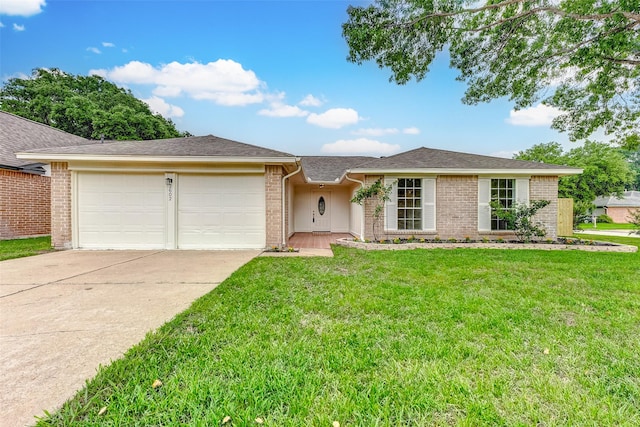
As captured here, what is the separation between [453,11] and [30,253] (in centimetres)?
1236

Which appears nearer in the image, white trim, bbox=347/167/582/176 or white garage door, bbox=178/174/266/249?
white garage door, bbox=178/174/266/249

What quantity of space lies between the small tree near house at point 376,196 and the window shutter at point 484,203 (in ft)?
10.2

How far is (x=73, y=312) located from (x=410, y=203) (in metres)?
8.84

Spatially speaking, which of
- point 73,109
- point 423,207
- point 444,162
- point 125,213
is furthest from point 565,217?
point 73,109

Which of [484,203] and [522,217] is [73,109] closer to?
[484,203]

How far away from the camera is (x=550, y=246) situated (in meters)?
Answer: 8.22

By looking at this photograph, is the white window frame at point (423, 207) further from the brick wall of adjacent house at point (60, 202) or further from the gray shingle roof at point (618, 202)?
the gray shingle roof at point (618, 202)

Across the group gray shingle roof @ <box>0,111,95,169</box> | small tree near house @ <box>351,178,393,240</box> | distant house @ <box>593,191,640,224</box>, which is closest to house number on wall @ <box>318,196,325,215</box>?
small tree near house @ <box>351,178,393,240</box>

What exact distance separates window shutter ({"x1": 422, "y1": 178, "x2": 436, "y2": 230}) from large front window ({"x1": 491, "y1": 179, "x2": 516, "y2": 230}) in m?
2.03

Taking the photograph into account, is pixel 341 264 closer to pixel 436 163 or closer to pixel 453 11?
pixel 436 163

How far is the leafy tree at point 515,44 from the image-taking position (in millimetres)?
7070

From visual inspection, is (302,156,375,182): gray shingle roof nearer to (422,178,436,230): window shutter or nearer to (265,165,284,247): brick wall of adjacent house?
(422,178,436,230): window shutter

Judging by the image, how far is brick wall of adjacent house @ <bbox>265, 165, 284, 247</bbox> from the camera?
7879 millimetres

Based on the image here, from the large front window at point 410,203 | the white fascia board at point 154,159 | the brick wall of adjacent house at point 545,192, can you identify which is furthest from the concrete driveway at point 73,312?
the brick wall of adjacent house at point 545,192
